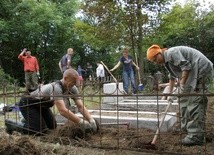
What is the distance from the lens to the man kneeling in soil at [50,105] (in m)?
5.21

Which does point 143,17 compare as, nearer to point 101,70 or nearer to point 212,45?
point 101,70

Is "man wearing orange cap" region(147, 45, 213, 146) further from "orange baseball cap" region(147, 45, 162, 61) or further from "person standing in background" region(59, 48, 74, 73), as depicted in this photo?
"person standing in background" region(59, 48, 74, 73)

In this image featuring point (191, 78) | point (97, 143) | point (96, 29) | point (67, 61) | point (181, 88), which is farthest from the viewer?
point (96, 29)

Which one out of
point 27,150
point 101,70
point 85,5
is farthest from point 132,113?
point 101,70

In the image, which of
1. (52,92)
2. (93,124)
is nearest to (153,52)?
(93,124)

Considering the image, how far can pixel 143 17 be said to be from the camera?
15.6m

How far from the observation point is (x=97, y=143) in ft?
16.9

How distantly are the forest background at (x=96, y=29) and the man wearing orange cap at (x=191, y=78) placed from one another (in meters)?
10.5

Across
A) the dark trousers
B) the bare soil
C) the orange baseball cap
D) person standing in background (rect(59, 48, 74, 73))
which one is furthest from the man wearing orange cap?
person standing in background (rect(59, 48, 74, 73))

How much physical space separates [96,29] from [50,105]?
442 inches

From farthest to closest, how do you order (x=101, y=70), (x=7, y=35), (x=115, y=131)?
(x=7, y=35)
(x=101, y=70)
(x=115, y=131)

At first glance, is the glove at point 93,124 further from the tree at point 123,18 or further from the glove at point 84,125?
the tree at point 123,18

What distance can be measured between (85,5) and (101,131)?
11.4 m

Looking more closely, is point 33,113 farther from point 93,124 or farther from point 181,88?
point 181,88
